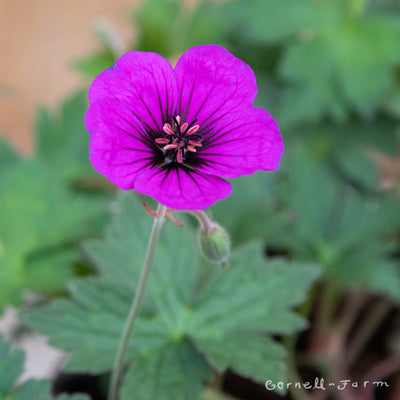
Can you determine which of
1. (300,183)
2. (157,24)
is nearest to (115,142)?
(300,183)

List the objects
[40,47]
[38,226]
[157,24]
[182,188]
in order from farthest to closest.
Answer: [40,47] → [157,24] → [38,226] → [182,188]

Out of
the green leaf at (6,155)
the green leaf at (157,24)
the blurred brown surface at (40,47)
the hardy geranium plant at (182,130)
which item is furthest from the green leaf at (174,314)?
the blurred brown surface at (40,47)

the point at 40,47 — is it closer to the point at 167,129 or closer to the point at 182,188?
the point at 167,129

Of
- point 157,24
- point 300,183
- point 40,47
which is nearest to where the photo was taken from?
point 300,183

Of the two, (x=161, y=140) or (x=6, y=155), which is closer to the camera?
(x=161, y=140)

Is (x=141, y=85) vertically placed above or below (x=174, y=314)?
above

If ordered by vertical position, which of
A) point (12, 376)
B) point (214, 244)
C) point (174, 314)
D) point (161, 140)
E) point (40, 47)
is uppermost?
point (40, 47)

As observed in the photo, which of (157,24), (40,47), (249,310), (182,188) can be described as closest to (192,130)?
(182,188)

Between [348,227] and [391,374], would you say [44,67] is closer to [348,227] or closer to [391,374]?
[348,227]
